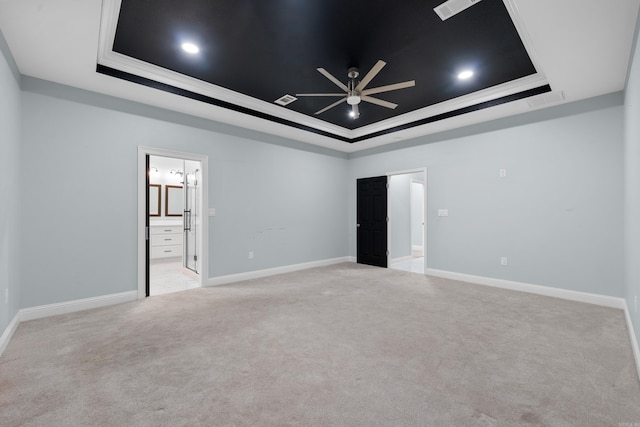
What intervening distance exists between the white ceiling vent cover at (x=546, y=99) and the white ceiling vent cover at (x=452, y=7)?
2214 mm

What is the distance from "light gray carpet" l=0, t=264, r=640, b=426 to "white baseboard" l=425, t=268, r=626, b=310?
208mm

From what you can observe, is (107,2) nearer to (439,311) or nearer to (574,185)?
(439,311)

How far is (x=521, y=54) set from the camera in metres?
3.16

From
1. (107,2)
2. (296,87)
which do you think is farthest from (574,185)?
(107,2)

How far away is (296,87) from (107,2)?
2.22 metres

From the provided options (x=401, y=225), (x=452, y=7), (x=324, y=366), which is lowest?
(x=324, y=366)

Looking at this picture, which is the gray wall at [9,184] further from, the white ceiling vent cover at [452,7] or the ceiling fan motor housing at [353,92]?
the white ceiling vent cover at [452,7]

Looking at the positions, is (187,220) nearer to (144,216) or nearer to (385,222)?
(144,216)

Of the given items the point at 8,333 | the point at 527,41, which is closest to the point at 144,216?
the point at 8,333

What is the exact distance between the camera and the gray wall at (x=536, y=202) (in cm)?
370

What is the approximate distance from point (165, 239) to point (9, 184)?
475cm

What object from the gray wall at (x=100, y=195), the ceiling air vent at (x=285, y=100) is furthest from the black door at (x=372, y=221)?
the ceiling air vent at (x=285, y=100)

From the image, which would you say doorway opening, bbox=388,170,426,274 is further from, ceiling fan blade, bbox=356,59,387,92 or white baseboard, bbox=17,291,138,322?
white baseboard, bbox=17,291,138,322

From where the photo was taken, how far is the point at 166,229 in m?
7.33
